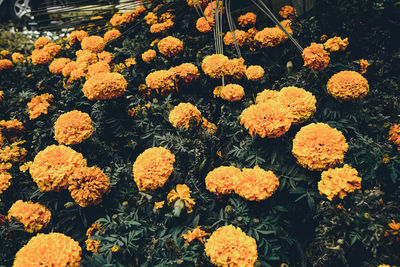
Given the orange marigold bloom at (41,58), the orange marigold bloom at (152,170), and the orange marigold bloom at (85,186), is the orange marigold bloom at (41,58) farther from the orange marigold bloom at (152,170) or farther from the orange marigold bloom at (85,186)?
the orange marigold bloom at (152,170)

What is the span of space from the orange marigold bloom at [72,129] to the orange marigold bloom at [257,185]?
50.6 inches

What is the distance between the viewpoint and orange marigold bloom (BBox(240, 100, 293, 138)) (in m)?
1.59

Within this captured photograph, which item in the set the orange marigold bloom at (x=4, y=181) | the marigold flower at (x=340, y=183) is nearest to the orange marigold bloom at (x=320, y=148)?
the marigold flower at (x=340, y=183)

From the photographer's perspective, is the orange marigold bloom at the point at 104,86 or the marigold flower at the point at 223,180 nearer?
the marigold flower at the point at 223,180

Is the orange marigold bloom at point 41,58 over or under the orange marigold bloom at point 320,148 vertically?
over

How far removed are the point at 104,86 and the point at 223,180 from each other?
49.0 inches

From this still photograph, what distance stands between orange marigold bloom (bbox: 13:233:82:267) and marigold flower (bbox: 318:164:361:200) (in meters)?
1.51

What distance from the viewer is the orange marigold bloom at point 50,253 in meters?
1.26

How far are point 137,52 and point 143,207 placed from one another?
1865 millimetres

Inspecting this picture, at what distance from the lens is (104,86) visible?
1.95m

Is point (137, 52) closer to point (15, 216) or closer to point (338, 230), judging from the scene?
point (15, 216)

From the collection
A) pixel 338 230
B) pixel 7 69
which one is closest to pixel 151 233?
pixel 338 230

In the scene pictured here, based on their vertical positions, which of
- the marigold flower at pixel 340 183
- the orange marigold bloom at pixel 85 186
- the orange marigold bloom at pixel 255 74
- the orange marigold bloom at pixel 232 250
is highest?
the orange marigold bloom at pixel 255 74

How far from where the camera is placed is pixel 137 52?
2762 millimetres
